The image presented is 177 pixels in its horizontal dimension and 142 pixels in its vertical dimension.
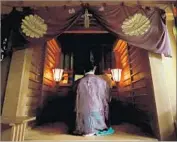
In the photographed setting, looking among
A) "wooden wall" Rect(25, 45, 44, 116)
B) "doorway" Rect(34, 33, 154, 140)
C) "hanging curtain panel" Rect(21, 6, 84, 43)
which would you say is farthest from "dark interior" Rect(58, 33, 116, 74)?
"hanging curtain panel" Rect(21, 6, 84, 43)

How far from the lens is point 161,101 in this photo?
12.0 ft

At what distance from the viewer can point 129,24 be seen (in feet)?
12.8

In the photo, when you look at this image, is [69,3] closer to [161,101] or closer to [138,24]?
[138,24]

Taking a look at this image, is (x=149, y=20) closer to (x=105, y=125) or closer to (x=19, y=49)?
(x=105, y=125)

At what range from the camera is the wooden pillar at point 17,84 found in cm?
369

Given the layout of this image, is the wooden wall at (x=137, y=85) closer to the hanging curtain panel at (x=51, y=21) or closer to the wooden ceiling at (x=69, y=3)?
the wooden ceiling at (x=69, y=3)

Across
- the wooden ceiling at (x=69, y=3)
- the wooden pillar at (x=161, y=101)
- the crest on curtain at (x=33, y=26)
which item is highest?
the wooden ceiling at (x=69, y=3)

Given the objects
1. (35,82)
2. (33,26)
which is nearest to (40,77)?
(35,82)

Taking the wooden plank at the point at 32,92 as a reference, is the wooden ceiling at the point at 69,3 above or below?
above

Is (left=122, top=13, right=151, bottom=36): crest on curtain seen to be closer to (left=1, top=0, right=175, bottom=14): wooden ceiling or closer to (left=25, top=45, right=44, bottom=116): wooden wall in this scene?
(left=1, top=0, right=175, bottom=14): wooden ceiling

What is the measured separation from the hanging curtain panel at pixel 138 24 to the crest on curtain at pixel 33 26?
4.06ft

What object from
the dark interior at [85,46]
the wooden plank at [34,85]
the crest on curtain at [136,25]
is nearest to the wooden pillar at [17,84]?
the wooden plank at [34,85]

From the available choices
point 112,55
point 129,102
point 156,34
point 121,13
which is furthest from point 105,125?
point 112,55

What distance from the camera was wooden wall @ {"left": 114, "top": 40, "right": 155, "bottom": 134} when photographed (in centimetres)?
411
